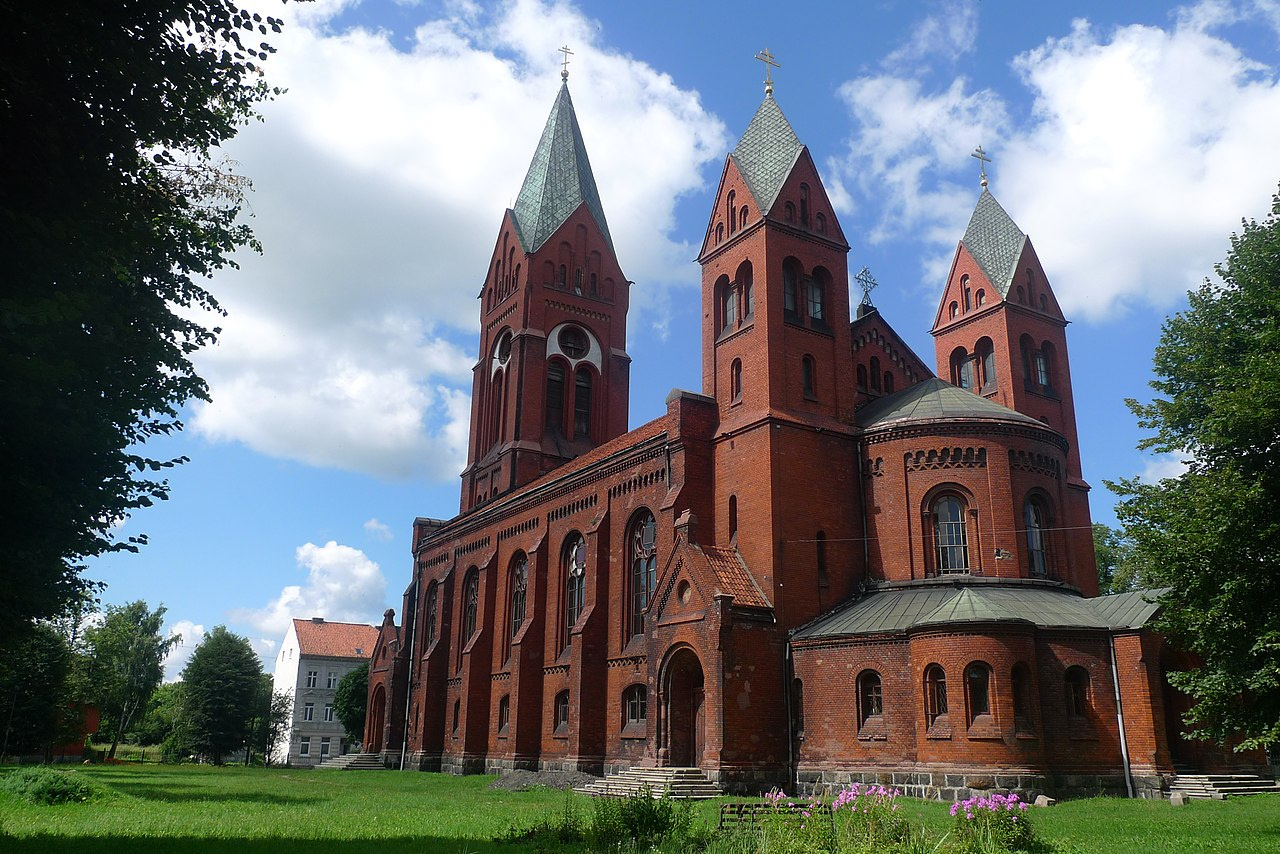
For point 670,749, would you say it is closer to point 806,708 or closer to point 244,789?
point 806,708

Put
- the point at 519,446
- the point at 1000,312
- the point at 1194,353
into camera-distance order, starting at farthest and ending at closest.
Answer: the point at 519,446 → the point at 1000,312 → the point at 1194,353

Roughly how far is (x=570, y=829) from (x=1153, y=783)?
15525 millimetres

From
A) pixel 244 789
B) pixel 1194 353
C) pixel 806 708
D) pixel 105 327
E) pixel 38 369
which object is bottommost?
pixel 244 789

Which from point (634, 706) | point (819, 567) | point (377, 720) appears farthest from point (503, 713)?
point (819, 567)

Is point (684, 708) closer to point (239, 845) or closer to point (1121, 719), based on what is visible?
point (1121, 719)

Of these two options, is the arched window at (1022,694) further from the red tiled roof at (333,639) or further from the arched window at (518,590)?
the red tiled roof at (333,639)

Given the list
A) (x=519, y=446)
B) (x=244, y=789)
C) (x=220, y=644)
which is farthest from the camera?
(x=220, y=644)

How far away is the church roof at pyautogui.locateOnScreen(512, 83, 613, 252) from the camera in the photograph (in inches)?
1986

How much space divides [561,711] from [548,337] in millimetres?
19925

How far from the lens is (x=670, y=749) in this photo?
2705cm

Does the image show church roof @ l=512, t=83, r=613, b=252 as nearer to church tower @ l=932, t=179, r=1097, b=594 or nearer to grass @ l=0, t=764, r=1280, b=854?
church tower @ l=932, t=179, r=1097, b=594

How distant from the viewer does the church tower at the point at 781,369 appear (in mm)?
28141

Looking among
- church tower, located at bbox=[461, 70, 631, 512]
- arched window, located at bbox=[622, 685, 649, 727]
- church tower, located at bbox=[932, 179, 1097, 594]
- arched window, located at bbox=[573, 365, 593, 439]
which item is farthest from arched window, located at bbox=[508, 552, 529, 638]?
church tower, located at bbox=[932, 179, 1097, 594]

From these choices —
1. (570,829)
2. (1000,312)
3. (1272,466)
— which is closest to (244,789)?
(570,829)
